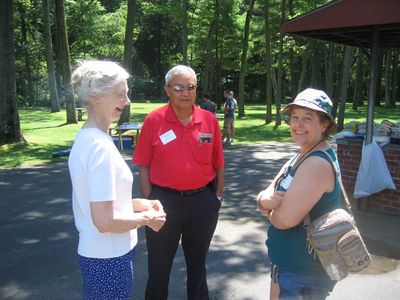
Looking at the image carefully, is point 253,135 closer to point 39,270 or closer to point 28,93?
point 39,270

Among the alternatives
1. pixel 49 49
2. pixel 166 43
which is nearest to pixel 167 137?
pixel 49 49

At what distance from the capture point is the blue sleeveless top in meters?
2.14

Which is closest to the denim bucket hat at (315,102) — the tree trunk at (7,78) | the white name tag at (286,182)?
the white name tag at (286,182)

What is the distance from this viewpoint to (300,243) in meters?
2.23

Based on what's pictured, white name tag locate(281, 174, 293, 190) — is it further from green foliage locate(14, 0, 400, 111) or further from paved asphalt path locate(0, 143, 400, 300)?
green foliage locate(14, 0, 400, 111)

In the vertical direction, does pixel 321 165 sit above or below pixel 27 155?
above

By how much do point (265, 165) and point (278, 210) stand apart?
28.3 feet

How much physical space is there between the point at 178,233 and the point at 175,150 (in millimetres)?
605

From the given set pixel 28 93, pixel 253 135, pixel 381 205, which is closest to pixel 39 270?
pixel 381 205

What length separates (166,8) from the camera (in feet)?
87.0

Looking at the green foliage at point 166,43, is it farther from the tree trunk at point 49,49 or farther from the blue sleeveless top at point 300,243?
the blue sleeveless top at point 300,243

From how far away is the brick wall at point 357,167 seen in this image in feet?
21.4

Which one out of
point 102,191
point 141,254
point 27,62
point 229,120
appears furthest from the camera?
point 27,62

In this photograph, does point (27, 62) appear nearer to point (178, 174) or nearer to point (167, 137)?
point (167, 137)
